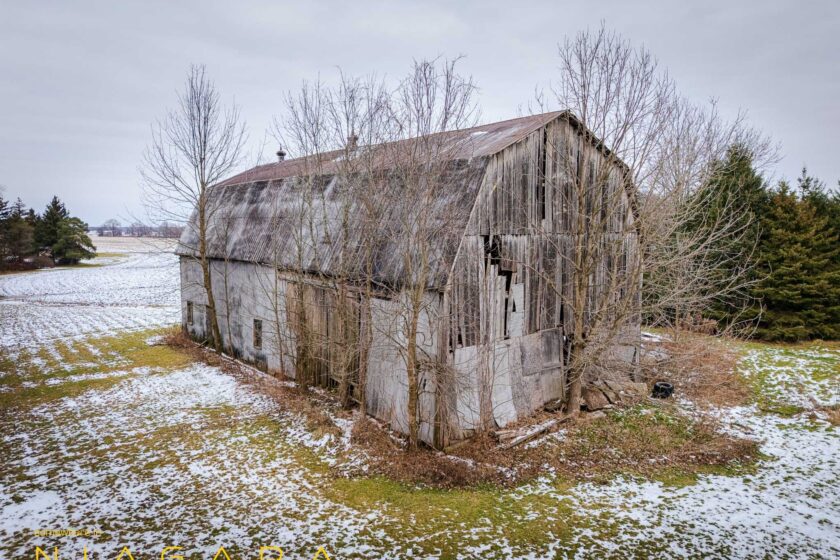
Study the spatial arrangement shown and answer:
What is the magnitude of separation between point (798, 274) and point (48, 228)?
6607cm

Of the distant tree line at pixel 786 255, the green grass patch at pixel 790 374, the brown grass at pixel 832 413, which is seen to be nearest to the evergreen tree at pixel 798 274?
the distant tree line at pixel 786 255

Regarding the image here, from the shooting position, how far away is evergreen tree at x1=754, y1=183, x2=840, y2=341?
62.3ft

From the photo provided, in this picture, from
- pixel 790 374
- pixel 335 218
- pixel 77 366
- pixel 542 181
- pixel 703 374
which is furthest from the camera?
pixel 77 366

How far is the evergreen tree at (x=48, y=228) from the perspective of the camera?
49.2 m

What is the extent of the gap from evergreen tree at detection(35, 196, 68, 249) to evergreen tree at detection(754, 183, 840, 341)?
2523 inches

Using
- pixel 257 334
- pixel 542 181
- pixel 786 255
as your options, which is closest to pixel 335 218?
pixel 542 181

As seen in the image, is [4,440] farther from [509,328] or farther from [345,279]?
[509,328]

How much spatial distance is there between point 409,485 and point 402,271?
4602 mm

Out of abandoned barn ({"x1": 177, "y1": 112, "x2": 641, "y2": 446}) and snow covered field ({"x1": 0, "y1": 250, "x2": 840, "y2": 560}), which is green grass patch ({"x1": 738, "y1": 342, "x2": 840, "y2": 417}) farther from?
abandoned barn ({"x1": 177, "y1": 112, "x2": 641, "y2": 446})

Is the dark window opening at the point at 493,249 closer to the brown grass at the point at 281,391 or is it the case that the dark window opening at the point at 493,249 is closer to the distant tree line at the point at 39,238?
the brown grass at the point at 281,391

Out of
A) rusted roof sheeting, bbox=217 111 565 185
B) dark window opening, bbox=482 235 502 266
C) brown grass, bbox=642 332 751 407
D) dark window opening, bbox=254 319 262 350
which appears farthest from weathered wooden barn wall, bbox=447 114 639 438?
dark window opening, bbox=254 319 262 350

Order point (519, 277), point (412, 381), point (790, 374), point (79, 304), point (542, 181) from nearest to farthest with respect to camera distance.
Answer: point (412, 381), point (519, 277), point (542, 181), point (790, 374), point (79, 304)

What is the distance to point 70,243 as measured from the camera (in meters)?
50.3

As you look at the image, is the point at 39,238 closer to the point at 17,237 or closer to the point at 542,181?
the point at 17,237
